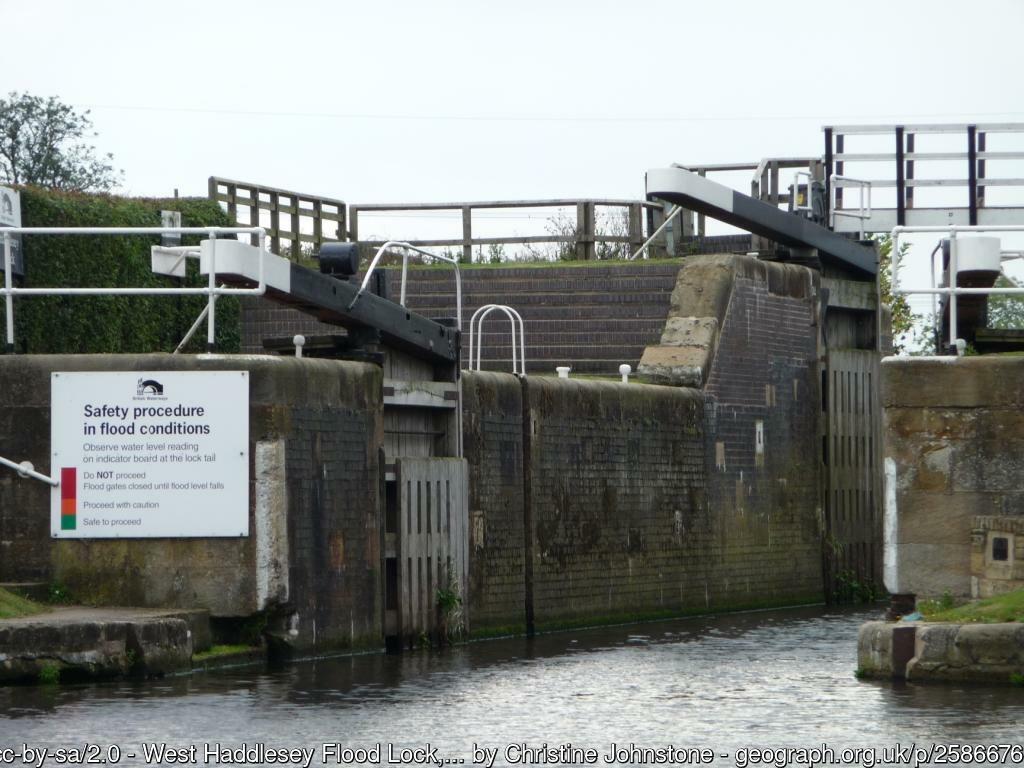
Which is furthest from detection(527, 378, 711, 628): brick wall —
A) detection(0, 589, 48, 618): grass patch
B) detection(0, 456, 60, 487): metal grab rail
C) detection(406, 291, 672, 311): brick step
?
detection(0, 589, 48, 618): grass patch

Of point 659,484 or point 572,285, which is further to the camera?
point 572,285

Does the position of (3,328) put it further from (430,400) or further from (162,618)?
(162,618)

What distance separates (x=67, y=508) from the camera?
14828mm

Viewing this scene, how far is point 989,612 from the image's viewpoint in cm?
1303

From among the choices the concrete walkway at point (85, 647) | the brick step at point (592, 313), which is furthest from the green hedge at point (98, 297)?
the concrete walkway at point (85, 647)

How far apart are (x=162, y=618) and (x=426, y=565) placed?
3675 mm

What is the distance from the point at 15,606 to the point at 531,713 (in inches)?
153

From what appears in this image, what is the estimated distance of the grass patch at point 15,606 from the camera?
13.8 m

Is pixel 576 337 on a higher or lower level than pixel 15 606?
higher

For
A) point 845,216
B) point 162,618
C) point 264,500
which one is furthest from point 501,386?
point 845,216

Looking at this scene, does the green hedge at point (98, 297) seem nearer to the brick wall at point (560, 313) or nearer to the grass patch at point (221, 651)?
the brick wall at point (560, 313)

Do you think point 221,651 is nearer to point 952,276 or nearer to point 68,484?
point 68,484

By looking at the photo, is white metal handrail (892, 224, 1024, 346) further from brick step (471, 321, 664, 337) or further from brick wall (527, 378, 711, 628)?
brick step (471, 321, 664, 337)

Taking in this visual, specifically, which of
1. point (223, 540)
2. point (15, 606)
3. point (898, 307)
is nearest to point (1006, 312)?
point (898, 307)
